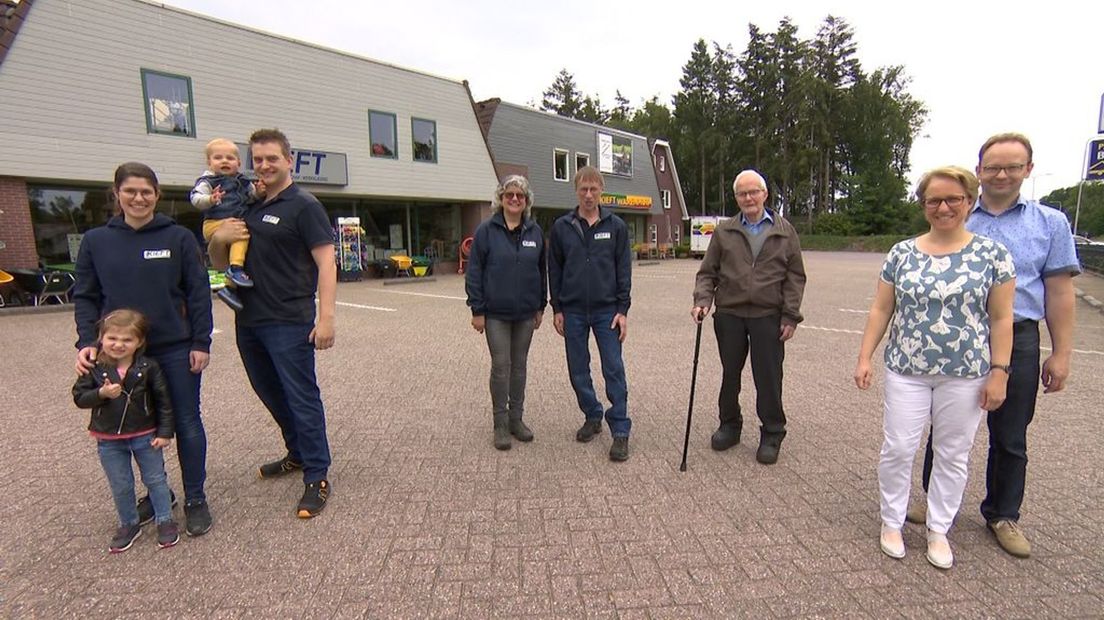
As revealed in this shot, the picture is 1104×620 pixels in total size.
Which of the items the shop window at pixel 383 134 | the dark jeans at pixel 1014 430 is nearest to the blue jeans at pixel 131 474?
the dark jeans at pixel 1014 430

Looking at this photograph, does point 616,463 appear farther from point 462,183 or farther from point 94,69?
point 462,183

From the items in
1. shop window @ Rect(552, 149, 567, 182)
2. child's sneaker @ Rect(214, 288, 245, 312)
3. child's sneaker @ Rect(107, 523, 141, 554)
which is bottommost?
child's sneaker @ Rect(107, 523, 141, 554)

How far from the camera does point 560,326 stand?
4105 mm

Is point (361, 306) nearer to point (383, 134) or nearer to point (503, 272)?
point (383, 134)

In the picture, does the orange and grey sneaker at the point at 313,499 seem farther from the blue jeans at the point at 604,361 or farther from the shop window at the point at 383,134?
the shop window at the point at 383,134

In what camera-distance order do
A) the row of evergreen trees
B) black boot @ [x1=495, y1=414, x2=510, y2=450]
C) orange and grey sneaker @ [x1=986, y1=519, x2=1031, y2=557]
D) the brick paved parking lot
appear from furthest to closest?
the row of evergreen trees
black boot @ [x1=495, y1=414, x2=510, y2=450]
orange and grey sneaker @ [x1=986, y1=519, x2=1031, y2=557]
the brick paved parking lot

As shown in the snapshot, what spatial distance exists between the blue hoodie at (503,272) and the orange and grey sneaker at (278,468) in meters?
1.52

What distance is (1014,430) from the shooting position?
266 centimetres

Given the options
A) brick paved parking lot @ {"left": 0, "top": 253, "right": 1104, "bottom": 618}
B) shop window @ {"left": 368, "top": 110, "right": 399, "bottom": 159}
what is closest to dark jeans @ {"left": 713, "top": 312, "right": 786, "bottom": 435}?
brick paved parking lot @ {"left": 0, "top": 253, "right": 1104, "bottom": 618}

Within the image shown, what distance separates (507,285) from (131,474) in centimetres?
231

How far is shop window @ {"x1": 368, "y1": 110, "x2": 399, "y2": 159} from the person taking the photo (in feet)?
57.3

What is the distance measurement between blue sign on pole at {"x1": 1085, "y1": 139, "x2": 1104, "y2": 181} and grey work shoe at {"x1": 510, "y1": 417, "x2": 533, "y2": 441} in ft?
35.5

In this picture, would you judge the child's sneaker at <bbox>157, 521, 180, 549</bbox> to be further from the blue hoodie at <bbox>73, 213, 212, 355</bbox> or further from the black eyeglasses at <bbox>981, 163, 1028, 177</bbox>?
the black eyeglasses at <bbox>981, 163, 1028, 177</bbox>

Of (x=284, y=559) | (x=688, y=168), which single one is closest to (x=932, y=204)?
(x=284, y=559)
